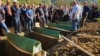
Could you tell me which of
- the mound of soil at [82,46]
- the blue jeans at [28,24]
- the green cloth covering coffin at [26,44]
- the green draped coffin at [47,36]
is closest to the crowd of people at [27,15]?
the blue jeans at [28,24]

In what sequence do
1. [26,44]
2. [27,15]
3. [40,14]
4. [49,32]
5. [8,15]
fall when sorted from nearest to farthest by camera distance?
[26,44] < [49,32] < [8,15] < [27,15] < [40,14]

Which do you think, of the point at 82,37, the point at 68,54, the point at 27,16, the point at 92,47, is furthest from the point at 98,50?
the point at 27,16

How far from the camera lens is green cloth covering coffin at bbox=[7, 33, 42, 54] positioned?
8.84 meters

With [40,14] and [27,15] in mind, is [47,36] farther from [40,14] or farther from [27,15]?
[40,14]

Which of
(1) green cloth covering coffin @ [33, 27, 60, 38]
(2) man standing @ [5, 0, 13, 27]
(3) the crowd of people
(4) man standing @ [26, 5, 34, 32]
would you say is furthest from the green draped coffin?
(4) man standing @ [26, 5, 34, 32]

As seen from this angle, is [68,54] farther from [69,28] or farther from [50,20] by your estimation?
[50,20]

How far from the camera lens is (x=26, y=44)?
9188mm

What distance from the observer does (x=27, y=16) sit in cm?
1483

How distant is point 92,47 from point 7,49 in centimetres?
366

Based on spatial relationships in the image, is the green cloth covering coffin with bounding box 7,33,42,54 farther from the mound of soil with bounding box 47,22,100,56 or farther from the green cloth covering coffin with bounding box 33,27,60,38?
the green cloth covering coffin with bounding box 33,27,60,38

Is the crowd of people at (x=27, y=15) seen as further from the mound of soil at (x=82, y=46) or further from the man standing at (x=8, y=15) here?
the mound of soil at (x=82, y=46)

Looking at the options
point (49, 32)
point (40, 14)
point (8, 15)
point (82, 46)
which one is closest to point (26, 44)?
point (82, 46)

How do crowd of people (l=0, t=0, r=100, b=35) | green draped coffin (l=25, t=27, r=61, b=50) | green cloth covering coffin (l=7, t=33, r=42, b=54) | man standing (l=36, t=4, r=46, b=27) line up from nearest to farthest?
green cloth covering coffin (l=7, t=33, r=42, b=54)
green draped coffin (l=25, t=27, r=61, b=50)
crowd of people (l=0, t=0, r=100, b=35)
man standing (l=36, t=4, r=46, b=27)

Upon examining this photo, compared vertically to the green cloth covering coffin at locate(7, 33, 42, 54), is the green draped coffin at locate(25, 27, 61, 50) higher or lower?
lower
